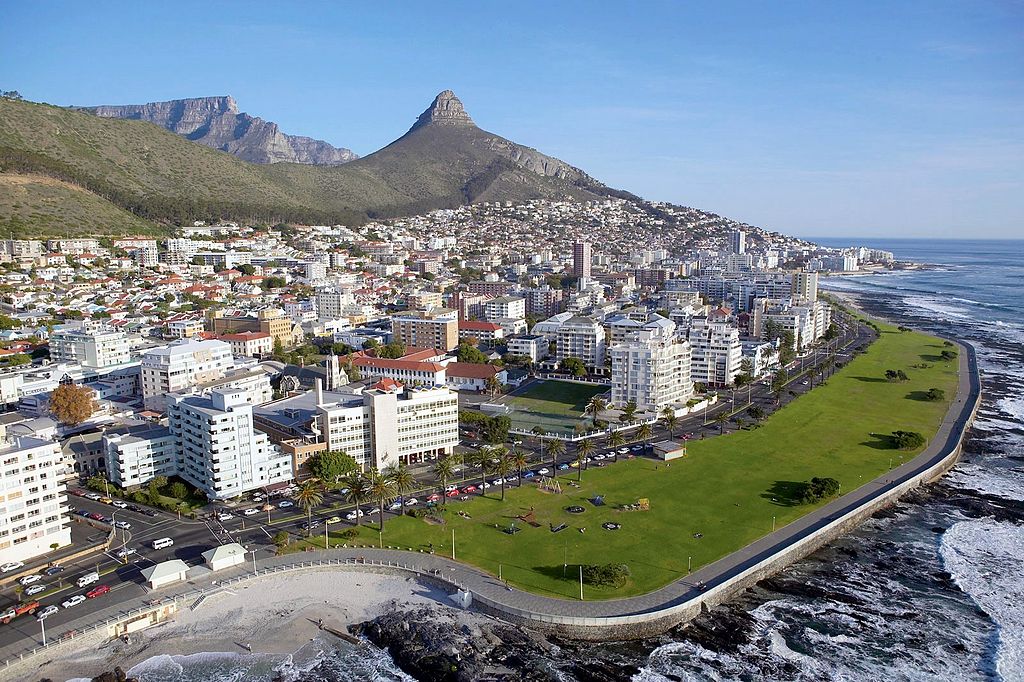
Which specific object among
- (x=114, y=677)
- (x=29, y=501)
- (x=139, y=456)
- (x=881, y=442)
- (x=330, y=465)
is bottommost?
(x=114, y=677)

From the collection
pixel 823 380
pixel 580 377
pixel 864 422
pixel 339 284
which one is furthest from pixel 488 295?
pixel 864 422

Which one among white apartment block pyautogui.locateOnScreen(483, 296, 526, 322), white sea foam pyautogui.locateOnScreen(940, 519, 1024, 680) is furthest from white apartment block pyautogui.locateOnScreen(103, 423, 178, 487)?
white apartment block pyautogui.locateOnScreen(483, 296, 526, 322)

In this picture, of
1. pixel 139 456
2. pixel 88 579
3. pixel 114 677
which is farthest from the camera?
pixel 139 456

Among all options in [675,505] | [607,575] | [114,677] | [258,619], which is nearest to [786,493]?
[675,505]

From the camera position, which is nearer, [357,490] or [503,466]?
[357,490]

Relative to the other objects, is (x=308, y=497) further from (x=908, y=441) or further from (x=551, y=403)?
(x=908, y=441)

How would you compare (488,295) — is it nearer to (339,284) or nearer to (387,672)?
(339,284)
